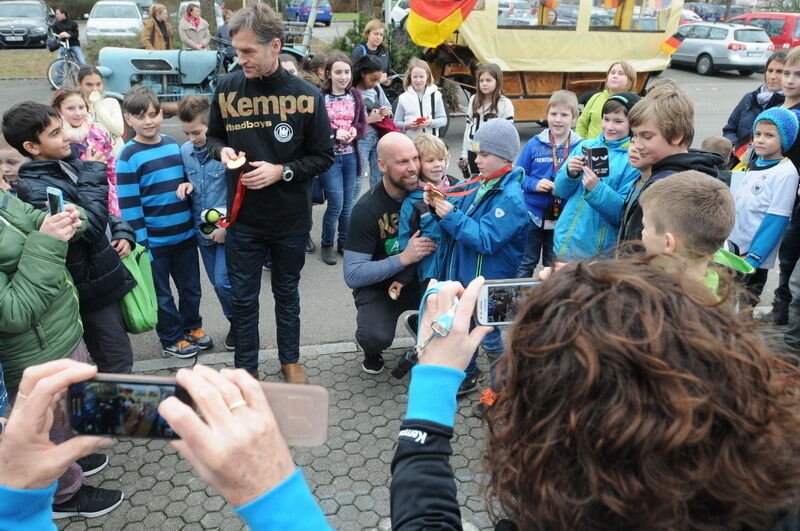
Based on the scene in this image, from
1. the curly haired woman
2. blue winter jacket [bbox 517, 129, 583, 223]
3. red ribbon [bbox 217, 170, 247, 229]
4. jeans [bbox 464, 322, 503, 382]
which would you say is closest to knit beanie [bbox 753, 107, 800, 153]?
blue winter jacket [bbox 517, 129, 583, 223]

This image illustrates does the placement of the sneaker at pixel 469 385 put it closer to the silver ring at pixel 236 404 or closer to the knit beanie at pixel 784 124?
the knit beanie at pixel 784 124

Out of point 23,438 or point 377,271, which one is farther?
point 377,271

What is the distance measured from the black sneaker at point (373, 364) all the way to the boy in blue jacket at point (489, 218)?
0.83 m

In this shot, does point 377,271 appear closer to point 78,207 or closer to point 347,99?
point 78,207

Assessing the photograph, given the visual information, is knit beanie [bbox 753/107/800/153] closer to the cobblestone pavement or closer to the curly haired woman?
the cobblestone pavement

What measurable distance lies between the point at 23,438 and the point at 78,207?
2232 mm

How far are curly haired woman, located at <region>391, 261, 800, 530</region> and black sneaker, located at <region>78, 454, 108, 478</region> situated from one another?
2.77 meters

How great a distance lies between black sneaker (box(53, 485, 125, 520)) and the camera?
2.82 metres

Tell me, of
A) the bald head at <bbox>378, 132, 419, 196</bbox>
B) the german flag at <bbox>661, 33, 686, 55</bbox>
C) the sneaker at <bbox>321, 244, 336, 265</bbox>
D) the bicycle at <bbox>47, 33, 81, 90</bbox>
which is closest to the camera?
the bald head at <bbox>378, 132, 419, 196</bbox>

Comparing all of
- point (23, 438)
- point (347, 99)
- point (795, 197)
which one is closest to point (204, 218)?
point (347, 99)

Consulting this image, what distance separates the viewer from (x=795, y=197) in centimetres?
427

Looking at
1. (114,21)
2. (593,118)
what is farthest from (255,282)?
(114,21)

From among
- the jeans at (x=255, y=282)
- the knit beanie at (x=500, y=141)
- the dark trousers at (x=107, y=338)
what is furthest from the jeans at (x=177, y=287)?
the knit beanie at (x=500, y=141)

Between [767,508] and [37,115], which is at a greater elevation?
[37,115]
